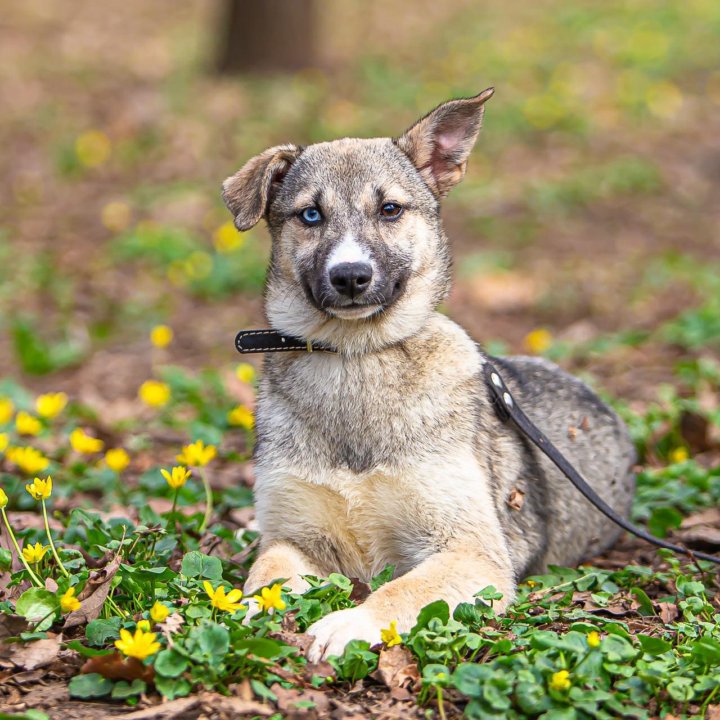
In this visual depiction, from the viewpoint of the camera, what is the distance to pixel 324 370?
14.6 ft

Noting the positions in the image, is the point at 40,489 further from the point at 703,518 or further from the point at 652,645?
the point at 703,518

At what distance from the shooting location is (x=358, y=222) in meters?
4.35

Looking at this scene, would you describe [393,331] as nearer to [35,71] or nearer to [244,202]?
[244,202]

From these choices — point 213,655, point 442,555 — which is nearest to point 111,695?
point 213,655

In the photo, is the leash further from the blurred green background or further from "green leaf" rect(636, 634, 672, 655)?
the blurred green background

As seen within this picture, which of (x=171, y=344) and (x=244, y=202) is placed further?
(x=171, y=344)

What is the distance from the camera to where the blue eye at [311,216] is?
444cm

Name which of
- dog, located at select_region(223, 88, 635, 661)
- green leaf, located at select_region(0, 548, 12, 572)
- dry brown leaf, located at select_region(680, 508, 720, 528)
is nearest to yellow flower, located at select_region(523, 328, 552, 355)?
dry brown leaf, located at select_region(680, 508, 720, 528)

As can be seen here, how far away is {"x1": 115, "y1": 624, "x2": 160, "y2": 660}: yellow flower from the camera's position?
3.25 meters

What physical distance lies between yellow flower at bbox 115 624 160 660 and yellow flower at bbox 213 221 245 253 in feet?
19.7

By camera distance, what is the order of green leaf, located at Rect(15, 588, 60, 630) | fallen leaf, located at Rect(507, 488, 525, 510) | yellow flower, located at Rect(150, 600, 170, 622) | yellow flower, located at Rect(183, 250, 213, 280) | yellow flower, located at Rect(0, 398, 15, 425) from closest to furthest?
yellow flower, located at Rect(150, 600, 170, 622) → green leaf, located at Rect(15, 588, 60, 630) → fallen leaf, located at Rect(507, 488, 525, 510) → yellow flower, located at Rect(0, 398, 15, 425) → yellow flower, located at Rect(183, 250, 213, 280)

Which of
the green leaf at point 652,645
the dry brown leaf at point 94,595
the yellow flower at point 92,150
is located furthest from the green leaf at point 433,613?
the yellow flower at point 92,150

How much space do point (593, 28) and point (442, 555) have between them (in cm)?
1418

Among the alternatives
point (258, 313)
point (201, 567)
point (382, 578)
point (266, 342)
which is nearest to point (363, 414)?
point (266, 342)
